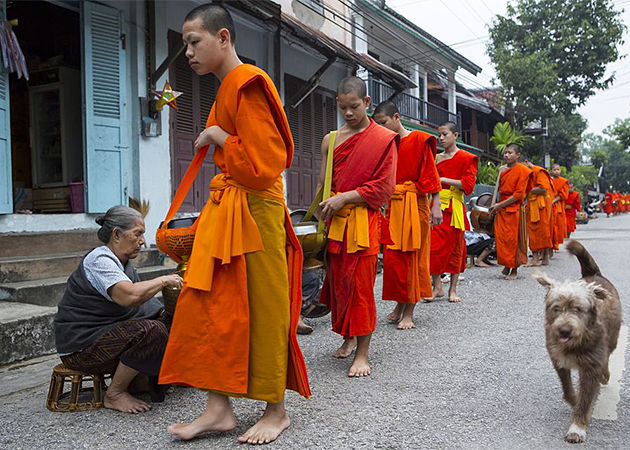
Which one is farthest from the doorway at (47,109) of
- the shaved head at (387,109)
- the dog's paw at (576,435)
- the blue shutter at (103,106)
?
the dog's paw at (576,435)

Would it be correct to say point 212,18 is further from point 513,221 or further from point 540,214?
point 540,214

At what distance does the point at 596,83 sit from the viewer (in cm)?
2766

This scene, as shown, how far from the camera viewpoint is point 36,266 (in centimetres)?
551

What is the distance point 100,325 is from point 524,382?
2430mm

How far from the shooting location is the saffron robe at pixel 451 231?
249 inches

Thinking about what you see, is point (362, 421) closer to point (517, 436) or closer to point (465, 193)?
point (517, 436)

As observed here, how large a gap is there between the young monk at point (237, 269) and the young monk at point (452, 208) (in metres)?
3.92

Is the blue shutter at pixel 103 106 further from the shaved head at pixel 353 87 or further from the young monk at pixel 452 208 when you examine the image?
the shaved head at pixel 353 87

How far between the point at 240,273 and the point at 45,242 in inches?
171

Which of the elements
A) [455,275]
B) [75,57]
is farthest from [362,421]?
[75,57]

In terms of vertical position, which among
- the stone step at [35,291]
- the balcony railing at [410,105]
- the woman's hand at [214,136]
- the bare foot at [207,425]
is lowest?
the bare foot at [207,425]

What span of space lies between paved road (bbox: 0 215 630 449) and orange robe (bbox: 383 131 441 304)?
44 centimetres

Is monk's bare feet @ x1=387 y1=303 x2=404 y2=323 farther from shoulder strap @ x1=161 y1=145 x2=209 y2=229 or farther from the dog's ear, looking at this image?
shoulder strap @ x1=161 y1=145 x2=209 y2=229

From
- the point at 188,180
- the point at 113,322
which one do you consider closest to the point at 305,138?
the point at 113,322
